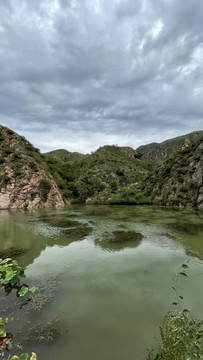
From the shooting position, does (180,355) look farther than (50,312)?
No

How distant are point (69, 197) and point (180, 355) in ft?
198

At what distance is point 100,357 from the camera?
3.27m

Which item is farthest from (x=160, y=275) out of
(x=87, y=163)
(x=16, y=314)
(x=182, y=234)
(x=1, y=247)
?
(x=87, y=163)

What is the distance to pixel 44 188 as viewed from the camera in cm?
5028

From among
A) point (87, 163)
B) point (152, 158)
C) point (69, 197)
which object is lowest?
point (69, 197)

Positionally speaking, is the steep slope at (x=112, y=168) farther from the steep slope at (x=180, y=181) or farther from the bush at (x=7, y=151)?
the bush at (x=7, y=151)

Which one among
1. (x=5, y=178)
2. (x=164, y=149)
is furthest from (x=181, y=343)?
(x=164, y=149)

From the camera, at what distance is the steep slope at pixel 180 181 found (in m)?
38.2

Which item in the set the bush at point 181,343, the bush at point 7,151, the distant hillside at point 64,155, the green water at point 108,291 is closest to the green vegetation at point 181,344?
the bush at point 181,343

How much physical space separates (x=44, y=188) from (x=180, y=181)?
35674 millimetres

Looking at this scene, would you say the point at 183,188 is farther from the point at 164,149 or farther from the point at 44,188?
the point at 164,149

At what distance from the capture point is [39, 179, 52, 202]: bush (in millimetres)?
48938

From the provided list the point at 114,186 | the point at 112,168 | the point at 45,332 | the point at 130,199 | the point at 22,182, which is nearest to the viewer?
the point at 45,332

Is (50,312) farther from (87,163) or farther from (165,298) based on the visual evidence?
(87,163)
